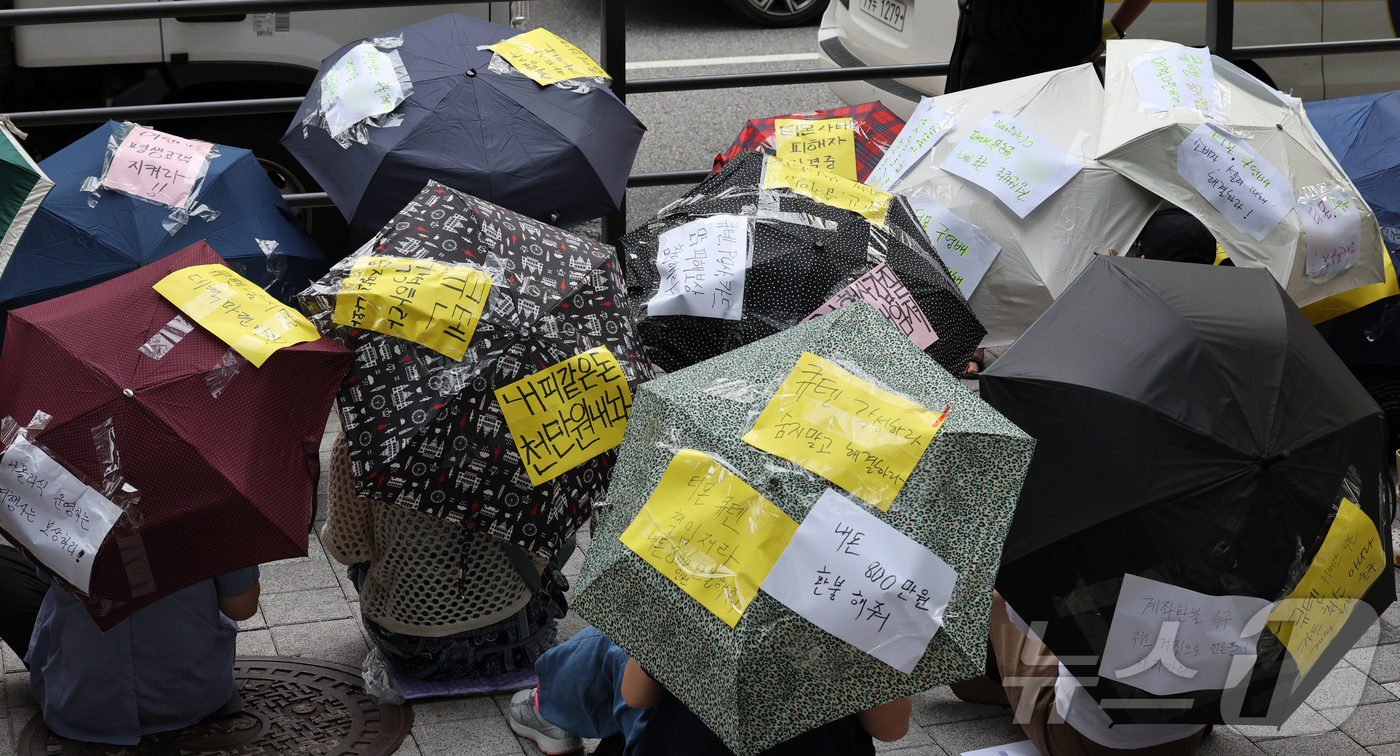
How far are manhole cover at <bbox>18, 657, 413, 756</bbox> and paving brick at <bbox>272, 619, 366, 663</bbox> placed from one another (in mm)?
47

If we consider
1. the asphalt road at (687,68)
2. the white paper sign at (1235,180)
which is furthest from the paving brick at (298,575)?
the asphalt road at (687,68)

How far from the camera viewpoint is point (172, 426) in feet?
8.32

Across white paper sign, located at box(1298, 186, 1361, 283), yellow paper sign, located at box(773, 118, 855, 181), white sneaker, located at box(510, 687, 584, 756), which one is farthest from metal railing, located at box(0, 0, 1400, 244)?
white sneaker, located at box(510, 687, 584, 756)

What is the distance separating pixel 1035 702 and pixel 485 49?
95.1 inches

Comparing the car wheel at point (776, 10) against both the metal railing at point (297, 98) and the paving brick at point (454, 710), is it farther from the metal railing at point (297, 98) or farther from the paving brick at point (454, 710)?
the paving brick at point (454, 710)

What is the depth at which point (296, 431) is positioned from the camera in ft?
8.86

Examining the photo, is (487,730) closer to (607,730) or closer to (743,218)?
(607,730)

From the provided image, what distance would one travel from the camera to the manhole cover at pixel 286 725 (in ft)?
10.4

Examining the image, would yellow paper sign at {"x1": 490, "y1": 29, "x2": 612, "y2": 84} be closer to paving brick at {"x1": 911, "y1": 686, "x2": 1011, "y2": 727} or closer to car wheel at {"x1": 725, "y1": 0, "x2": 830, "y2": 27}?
paving brick at {"x1": 911, "y1": 686, "x2": 1011, "y2": 727}

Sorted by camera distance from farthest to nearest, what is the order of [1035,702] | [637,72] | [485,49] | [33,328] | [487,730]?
1. [637,72]
2. [485,49]
3. [487,730]
4. [1035,702]
5. [33,328]

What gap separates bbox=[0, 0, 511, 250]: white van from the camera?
493cm

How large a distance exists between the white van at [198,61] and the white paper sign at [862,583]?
3.74 m

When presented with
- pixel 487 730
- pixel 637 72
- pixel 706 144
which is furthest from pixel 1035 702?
pixel 637 72

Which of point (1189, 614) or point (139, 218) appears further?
point (139, 218)
